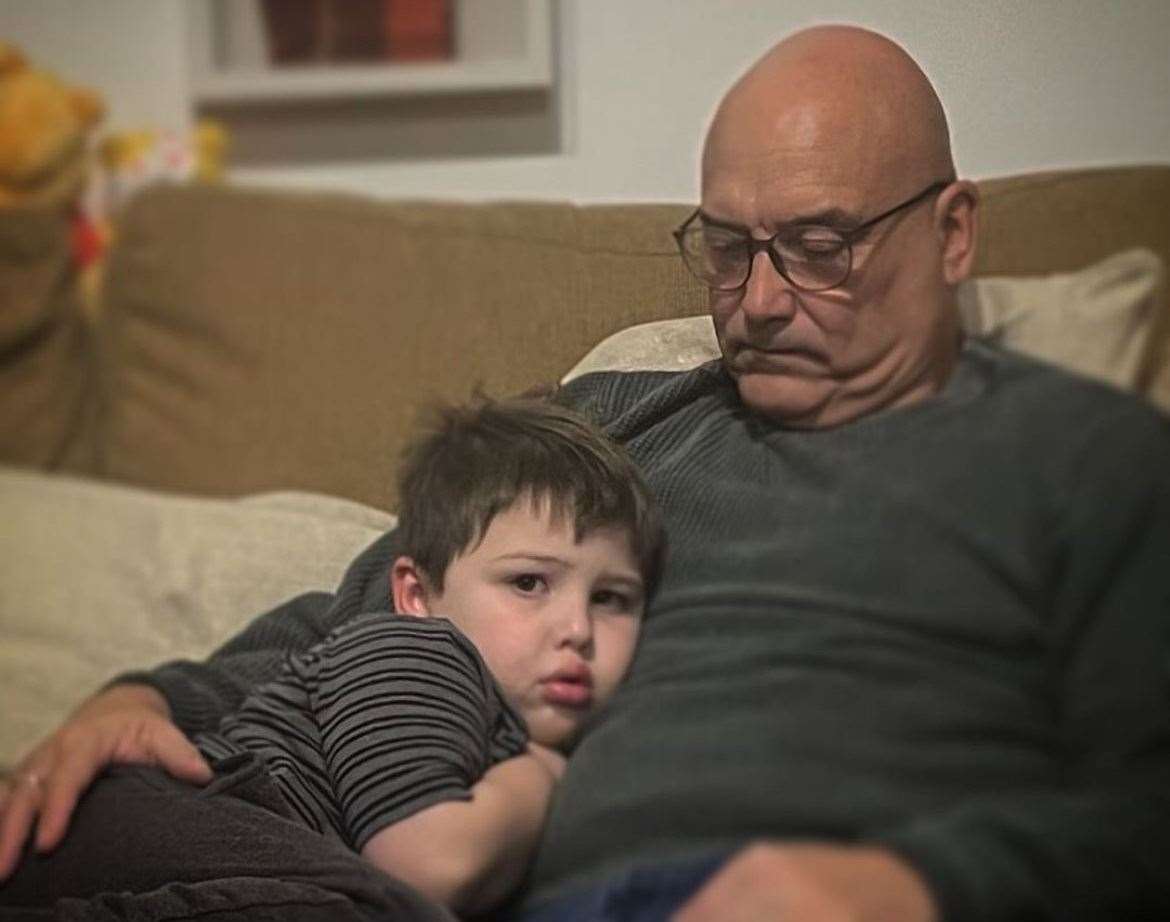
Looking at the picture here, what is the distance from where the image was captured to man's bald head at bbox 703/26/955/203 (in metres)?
0.72

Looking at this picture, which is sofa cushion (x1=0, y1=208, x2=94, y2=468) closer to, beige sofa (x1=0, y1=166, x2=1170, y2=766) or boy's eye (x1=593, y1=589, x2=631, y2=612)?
beige sofa (x1=0, y1=166, x2=1170, y2=766)

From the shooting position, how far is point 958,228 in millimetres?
728

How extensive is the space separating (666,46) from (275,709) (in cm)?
42

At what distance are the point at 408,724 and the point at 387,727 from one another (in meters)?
0.01

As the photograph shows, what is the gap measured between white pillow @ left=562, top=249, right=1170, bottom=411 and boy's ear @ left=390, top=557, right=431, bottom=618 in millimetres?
313

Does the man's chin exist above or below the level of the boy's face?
above

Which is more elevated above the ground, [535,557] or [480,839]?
[535,557]

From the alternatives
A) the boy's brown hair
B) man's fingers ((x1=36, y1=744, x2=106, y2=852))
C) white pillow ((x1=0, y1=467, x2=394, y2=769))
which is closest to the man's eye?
the boy's brown hair

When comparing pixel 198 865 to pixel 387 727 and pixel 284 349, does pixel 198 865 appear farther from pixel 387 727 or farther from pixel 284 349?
pixel 284 349

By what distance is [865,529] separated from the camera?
2.24 ft

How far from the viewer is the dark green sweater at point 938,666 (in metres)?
0.63

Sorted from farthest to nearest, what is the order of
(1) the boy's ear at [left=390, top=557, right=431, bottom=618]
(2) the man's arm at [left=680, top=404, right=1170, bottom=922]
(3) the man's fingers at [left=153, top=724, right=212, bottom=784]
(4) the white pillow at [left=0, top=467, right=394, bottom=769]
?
(4) the white pillow at [left=0, top=467, right=394, bottom=769]
(3) the man's fingers at [left=153, top=724, right=212, bottom=784]
(1) the boy's ear at [left=390, top=557, right=431, bottom=618]
(2) the man's arm at [left=680, top=404, right=1170, bottom=922]

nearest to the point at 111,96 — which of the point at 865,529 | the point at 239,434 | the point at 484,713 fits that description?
the point at 239,434

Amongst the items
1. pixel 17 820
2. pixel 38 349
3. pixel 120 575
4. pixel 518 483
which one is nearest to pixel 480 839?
pixel 518 483
